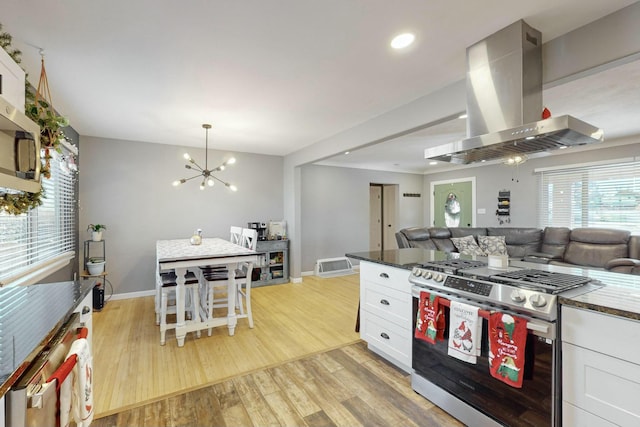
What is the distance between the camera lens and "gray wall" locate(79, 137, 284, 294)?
13.6 ft

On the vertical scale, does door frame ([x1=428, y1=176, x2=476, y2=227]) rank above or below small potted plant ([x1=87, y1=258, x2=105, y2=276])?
above

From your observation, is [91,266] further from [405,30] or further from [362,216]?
[362,216]

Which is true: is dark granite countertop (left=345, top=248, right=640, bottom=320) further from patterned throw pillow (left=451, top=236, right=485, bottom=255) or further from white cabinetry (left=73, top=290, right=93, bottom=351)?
patterned throw pillow (left=451, top=236, right=485, bottom=255)

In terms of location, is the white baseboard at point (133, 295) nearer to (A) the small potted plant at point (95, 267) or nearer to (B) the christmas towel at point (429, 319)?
(A) the small potted plant at point (95, 267)

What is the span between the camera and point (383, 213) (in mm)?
7555

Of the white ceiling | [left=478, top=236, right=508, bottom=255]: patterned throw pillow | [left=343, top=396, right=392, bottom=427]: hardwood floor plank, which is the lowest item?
[left=343, top=396, right=392, bottom=427]: hardwood floor plank

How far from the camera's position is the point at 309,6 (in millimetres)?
1553

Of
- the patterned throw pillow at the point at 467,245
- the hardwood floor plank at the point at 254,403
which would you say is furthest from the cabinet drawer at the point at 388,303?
the patterned throw pillow at the point at 467,245

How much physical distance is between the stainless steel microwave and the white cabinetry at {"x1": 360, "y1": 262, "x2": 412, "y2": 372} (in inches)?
87.7

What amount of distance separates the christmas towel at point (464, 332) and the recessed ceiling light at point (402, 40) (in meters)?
1.65

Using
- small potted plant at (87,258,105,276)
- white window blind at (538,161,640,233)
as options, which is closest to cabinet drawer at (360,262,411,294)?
small potted plant at (87,258,105,276)

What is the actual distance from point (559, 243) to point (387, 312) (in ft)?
13.9

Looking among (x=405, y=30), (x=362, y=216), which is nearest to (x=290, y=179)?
(x=362, y=216)

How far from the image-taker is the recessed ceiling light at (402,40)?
1.82m
